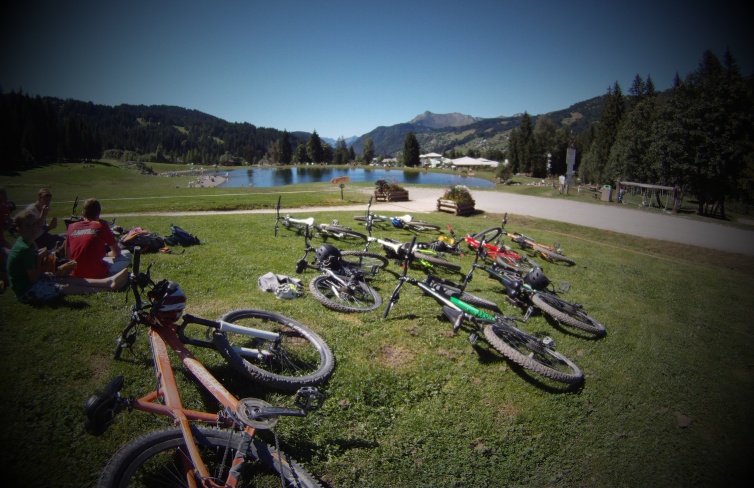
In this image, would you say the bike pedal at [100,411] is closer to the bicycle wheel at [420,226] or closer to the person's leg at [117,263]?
the person's leg at [117,263]

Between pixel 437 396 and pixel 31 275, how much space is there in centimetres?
765

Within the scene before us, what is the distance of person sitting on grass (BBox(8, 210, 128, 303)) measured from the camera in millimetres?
5547

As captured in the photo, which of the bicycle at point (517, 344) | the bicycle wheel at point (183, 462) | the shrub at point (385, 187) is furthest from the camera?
the shrub at point (385, 187)

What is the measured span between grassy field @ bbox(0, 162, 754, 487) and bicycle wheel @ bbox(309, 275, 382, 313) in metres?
0.21

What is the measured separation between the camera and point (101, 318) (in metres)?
5.48

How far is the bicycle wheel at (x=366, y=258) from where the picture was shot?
852 cm

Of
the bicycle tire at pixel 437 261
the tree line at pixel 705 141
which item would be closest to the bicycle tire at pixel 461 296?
the bicycle tire at pixel 437 261

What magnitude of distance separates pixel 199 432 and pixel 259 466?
79 cm

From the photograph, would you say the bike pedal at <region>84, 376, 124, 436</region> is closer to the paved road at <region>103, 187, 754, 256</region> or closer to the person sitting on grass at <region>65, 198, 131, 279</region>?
the person sitting on grass at <region>65, 198, 131, 279</region>

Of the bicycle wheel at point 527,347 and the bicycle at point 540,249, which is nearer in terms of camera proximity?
the bicycle wheel at point 527,347

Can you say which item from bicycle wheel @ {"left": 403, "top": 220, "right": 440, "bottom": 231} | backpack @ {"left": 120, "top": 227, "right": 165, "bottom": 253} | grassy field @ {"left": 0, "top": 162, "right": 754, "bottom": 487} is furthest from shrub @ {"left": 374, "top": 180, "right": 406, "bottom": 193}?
grassy field @ {"left": 0, "top": 162, "right": 754, "bottom": 487}

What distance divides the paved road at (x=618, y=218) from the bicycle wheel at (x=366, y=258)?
9956 mm

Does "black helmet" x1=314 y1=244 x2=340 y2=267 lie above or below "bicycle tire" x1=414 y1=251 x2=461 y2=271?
above

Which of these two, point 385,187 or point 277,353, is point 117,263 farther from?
point 385,187
